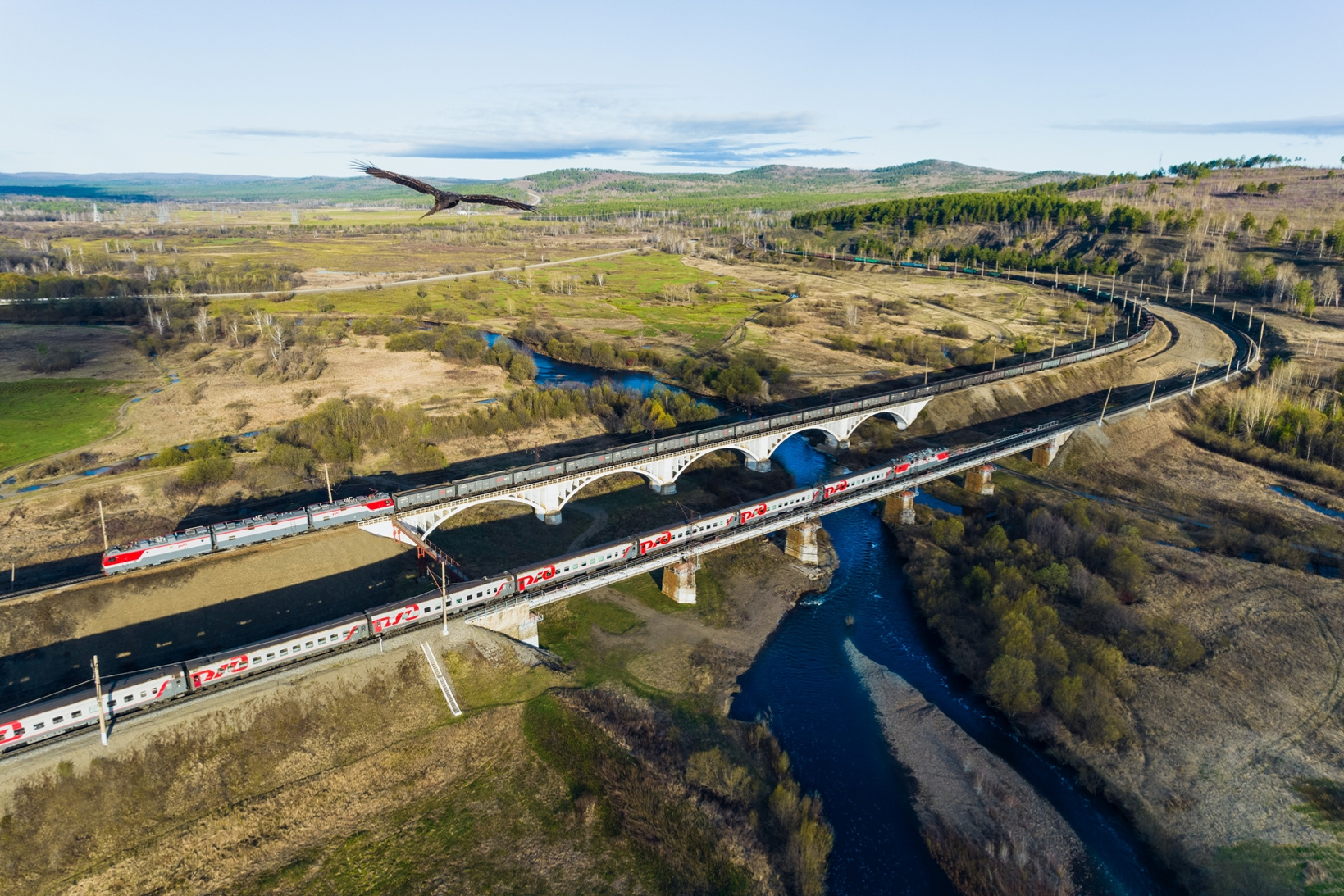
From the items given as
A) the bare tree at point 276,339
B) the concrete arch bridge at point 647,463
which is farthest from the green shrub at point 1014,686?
the bare tree at point 276,339

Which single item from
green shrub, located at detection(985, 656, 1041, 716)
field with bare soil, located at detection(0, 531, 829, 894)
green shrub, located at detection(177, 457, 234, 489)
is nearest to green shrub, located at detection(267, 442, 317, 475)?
green shrub, located at detection(177, 457, 234, 489)

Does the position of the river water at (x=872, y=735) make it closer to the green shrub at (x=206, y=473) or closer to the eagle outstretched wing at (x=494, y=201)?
the eagle outstretched wing at (x=494, y=201)

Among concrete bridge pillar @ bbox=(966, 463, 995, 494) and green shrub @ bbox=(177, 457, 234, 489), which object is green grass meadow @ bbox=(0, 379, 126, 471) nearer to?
green shrub @ bbox=(177, 457, 234, 489)

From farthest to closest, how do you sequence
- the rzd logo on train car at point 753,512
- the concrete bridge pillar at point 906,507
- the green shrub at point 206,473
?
the concrete bridge pillar at point 906,507 → the green shrub at point 206,473 → the rzd logo on train car at point 753,512

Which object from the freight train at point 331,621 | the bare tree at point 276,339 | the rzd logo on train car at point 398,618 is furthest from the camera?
the bare tree at point 276,339

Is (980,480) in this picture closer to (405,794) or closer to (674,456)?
(674,456)

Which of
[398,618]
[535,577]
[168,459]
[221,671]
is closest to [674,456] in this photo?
[535,577]
